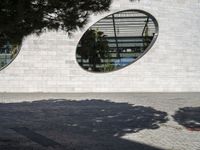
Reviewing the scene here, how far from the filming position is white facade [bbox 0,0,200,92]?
75.1 feet

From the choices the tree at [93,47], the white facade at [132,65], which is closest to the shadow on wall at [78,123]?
the white facade at [132,65]

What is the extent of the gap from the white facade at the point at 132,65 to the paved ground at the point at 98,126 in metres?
5.51

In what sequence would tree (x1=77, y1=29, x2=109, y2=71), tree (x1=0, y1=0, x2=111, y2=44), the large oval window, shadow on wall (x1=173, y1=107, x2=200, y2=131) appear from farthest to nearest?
1. the large oval window
2. tree (x1=77, y1=29, x2=109, y2=71)
3. shadow on wall (x1=173, y1=107, x2=200, y2=131)
4. tree (x1=0, y1=0, x2=111, y2=44)

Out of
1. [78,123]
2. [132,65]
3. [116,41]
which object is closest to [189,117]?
[78,123]

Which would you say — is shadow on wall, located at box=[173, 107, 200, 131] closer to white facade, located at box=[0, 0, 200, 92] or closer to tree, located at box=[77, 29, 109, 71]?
white facade, located at box=[0, 0, 200, 92]

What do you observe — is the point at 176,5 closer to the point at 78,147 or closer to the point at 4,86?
the point at 4,86

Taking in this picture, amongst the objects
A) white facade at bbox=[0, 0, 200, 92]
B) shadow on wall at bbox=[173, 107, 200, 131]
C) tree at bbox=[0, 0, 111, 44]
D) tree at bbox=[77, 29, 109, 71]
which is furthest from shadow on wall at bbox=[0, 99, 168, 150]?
tree at bbox=[77, 29, 109, 71]

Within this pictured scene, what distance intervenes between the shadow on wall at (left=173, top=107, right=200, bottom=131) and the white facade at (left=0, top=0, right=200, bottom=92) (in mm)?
7429

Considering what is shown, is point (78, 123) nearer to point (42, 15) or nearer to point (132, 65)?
point (42, 15)

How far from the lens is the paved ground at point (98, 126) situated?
8953mm

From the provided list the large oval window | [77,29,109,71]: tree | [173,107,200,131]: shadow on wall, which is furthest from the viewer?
the large oval window

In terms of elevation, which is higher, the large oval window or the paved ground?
the large oval window

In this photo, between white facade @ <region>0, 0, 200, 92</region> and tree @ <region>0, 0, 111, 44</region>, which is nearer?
tree @ <region>0, 0, 111, 44</region>

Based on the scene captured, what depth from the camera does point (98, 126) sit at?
11469 mm
